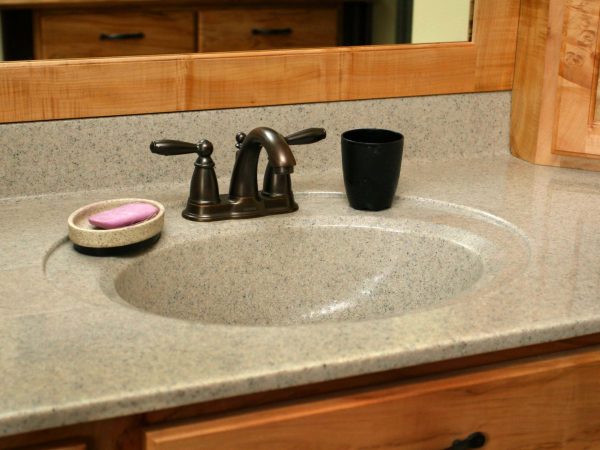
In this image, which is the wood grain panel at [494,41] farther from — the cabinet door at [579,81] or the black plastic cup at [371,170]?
the black plastic cup at [371,170]

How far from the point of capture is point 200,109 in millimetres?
1372

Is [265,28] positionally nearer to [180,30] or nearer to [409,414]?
[180,30]

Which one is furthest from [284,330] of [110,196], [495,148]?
[495,148]

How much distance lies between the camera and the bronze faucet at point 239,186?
125cm

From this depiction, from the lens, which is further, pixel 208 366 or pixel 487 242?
pixel 487 242

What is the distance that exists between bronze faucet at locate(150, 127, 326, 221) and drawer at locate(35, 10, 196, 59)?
0.60 feet

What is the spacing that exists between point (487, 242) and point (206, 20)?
54cm

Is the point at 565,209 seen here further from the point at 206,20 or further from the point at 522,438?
the point at 206,20

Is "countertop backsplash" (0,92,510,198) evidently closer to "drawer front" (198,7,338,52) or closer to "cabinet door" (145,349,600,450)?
"drawer front" (198,7,338,52)

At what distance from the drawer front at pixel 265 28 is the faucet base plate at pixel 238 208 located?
0.81 ft

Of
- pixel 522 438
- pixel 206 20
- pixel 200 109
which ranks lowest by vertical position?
pixel 522 438

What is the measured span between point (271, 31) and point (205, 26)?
0.11 m

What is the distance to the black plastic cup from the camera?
127 cm

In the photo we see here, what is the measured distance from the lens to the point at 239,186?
50.3 inches
